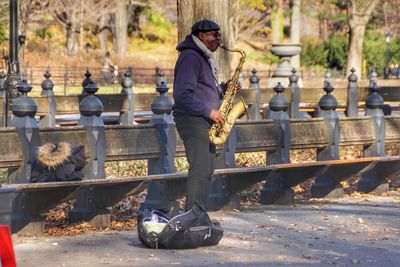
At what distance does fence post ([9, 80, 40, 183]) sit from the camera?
11250 mm

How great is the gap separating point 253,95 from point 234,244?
51.8 feet

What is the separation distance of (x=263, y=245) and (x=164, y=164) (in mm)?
2289

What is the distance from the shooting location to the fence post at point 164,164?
1251 centimetres

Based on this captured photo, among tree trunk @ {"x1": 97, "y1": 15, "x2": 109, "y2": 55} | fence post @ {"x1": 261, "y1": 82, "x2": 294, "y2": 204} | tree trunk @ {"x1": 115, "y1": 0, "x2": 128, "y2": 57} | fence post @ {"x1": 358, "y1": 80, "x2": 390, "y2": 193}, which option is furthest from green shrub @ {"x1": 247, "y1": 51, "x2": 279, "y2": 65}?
fence post @ {"x1": 261, "y1": 82, "x2": 294, "y2": 204}

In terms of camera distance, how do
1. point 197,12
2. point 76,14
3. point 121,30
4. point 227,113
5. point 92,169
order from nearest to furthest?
point 227,113, point 92,169, point 197,12, point 76,14, point 121,30

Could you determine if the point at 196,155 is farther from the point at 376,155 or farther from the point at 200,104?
the point at 376,155

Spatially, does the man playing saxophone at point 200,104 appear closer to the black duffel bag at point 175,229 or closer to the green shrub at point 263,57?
the black duffel bag at point 175,229

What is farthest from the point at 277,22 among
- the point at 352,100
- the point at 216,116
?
the point at 216,116

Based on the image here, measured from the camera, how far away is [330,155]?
594 inches

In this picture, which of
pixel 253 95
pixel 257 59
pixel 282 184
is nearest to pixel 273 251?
pixel 282 184

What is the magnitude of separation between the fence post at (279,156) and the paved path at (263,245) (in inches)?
39.3

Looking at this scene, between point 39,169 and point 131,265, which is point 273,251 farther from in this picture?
point 39,169

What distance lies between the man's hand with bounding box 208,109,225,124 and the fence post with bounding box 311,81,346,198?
480 centimetres

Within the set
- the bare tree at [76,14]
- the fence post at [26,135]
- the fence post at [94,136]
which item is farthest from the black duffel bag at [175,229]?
the bare tree at [76,14]
